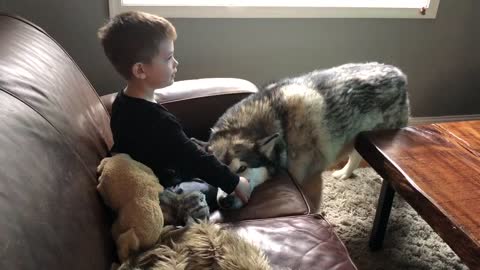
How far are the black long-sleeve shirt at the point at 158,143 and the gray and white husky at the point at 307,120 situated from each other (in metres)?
0.26

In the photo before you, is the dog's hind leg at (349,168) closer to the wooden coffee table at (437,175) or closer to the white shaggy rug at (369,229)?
the white shaggy rug at (369,229)

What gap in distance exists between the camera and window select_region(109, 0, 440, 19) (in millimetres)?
2101

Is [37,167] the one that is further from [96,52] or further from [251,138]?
[96,52]

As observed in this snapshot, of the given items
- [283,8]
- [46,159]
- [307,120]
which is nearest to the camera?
[46,159]

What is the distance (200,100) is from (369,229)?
964mm

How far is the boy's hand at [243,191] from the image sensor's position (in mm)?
1349

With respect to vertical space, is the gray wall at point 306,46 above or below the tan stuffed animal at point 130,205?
above

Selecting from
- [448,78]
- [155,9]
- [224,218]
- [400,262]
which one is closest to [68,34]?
[155,9]

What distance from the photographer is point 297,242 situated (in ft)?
3.84

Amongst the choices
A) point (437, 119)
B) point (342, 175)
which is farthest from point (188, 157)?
point (437, 119)

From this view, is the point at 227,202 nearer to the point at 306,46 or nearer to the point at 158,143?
the point at 158,143

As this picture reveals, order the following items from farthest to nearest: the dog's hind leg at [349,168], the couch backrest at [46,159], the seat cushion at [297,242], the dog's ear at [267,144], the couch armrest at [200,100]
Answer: the dog's hind leg at [349,168]
the couch armrest at [200,100]
the dog's ear at [267,144]
the seat cushion at [297,242]
the couch backrest at [46,159]

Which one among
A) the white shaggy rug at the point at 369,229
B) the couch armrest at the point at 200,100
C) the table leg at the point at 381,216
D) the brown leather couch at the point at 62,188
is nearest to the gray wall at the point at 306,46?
the couch armrest at the point at 200,100

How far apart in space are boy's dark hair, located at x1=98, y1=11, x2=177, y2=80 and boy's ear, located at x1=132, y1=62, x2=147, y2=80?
0.01 m
